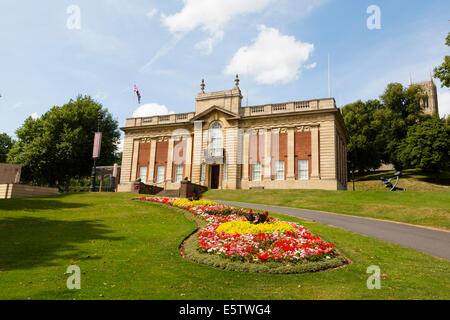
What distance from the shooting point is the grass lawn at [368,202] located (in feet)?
66.2

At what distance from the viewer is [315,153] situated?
38.1m

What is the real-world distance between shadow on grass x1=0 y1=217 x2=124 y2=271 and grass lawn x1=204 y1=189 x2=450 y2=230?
1744cm

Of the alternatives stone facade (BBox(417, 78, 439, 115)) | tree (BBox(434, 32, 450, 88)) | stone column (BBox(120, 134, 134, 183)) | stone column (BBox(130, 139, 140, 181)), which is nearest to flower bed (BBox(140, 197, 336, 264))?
tree (BBox(434, 32, 450, 88))

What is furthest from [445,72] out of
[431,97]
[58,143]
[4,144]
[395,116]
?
[431,97]

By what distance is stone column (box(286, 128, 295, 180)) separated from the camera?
38781 millimetres

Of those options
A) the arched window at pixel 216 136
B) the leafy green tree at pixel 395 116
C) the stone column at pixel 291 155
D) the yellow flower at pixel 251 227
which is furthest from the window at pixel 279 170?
the leafy green tree at pixel 395 116

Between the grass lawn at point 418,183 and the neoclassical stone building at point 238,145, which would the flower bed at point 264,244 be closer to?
the neoclassical stone building at point 238,145

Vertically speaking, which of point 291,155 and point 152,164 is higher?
point 291,155

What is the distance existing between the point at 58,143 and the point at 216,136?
26.1 m

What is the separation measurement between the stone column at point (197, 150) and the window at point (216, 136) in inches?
63.9

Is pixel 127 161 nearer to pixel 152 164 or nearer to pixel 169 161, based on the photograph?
pixel 152 164

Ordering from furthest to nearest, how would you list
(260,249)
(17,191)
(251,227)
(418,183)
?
(418,183) < (17,191) < (251,227) < (260,249)

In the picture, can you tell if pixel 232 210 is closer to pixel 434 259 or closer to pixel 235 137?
pixel 434 259
